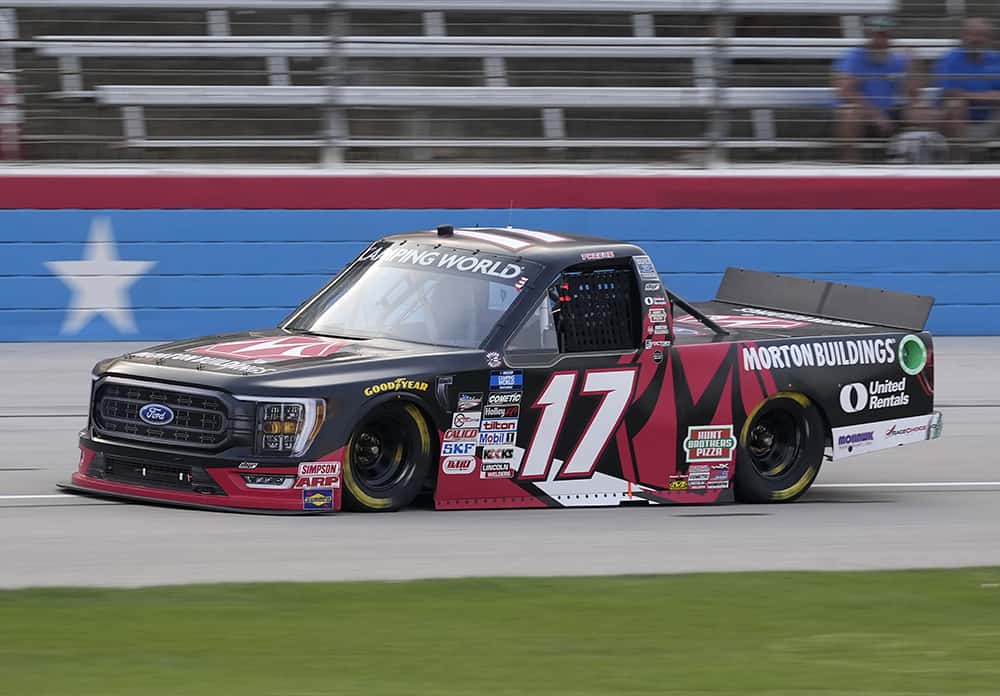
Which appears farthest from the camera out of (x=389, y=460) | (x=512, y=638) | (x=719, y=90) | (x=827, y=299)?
(x=719, y=90)

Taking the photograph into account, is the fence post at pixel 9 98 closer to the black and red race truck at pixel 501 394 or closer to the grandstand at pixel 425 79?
the grandstand at pixel 425 79

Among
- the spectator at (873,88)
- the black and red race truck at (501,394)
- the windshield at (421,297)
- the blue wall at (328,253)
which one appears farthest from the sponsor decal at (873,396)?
the spectator at (873,88)

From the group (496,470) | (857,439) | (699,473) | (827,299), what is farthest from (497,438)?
(827,299)

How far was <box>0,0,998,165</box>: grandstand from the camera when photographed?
49.0 ft

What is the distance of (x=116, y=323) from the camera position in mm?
14375

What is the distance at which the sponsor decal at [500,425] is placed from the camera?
8.66 m

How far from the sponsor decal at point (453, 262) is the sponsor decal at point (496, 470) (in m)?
0.97

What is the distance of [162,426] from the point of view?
27.2 ft

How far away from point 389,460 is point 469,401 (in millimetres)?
472

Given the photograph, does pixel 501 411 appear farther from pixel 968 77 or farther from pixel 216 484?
pixel 968 77

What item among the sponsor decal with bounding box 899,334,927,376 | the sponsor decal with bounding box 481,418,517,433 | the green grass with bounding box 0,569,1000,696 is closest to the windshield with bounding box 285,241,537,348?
the sponsor decal with bounding box 481,418,517,433

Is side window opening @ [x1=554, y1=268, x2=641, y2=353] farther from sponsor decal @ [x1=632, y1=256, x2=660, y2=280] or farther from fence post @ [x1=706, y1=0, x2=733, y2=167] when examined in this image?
fence post @ [x1=706, y1=0, x2=733, y2=167]

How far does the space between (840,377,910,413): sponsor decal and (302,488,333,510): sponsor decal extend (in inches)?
125

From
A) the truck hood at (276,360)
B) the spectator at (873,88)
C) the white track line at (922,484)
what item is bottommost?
the white track line at (922,484)
